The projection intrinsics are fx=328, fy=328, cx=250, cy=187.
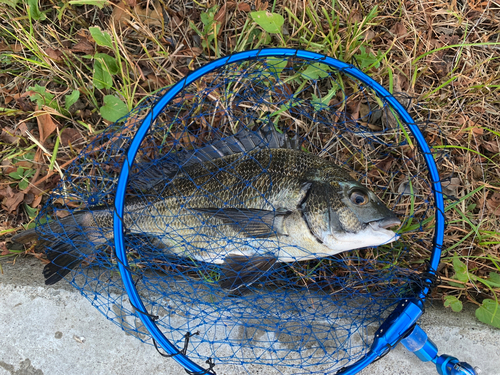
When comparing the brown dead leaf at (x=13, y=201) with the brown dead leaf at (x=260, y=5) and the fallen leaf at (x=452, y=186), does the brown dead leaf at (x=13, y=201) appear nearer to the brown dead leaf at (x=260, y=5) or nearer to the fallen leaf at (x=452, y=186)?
the brown dead leaf at (x=260, y=5)

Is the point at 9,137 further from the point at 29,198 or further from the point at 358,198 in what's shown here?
the point at 358,198

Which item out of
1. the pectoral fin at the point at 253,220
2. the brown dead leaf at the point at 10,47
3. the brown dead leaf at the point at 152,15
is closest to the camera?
the pectoral fin at the point at 253,220

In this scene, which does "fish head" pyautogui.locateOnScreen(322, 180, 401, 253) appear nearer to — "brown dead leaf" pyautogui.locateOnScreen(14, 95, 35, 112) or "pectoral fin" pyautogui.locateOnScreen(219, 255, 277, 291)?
"pectoral fin" pyautogui.locateOnScreen(219, 255, 277, 291)

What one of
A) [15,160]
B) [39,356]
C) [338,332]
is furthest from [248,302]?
[15,160]


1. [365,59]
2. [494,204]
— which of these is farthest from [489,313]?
[365,59]

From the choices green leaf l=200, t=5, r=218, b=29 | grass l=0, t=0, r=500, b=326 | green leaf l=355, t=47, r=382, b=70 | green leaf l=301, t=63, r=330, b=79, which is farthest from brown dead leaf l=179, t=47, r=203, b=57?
green leaf l=355, t=47, r=382, b=70

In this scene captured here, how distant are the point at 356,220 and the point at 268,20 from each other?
158 centimetres

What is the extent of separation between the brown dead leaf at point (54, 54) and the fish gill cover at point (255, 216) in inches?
29.2

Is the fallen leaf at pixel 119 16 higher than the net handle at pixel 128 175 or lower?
higher

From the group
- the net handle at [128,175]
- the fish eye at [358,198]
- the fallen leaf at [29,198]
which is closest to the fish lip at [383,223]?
the fish eye at [358,198]

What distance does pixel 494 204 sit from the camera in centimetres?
266

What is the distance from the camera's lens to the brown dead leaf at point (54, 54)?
274cm

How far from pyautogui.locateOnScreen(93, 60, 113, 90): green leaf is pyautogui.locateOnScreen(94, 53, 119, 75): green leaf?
3 centimetres

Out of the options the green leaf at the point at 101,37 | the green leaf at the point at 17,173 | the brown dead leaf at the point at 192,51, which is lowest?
the green leaf at the point at 17,173
